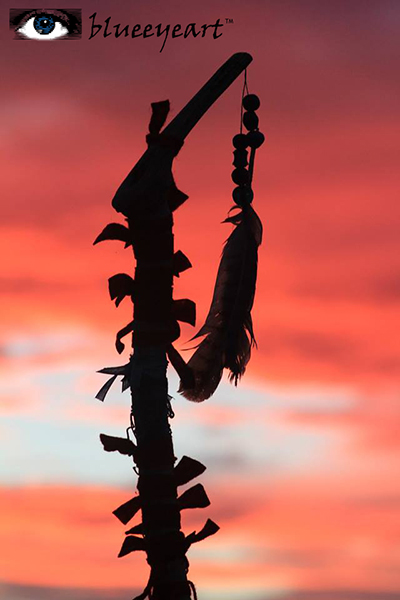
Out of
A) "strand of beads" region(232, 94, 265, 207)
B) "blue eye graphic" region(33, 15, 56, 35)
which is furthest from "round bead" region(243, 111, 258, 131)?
"blue eye graphic" region(33, 15, 56, 35)

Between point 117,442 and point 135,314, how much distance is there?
1.04m

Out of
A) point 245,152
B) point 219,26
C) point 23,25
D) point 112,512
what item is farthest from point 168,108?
point 23,25

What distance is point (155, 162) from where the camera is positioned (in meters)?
9.59

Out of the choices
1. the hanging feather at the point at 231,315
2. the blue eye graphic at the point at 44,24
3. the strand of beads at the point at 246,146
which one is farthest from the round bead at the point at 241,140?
the blue eye graphic at the point at 44,24

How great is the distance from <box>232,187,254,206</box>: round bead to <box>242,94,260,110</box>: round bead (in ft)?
2.48

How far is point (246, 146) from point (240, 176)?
28cm

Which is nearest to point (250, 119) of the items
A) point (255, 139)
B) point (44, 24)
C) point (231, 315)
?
point (255, 139)

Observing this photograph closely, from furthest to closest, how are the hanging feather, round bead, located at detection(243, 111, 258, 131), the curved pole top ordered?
1. round bead, located at detection(243, 111, 258, 131)
2. the hanging feather
3. the curved pole top

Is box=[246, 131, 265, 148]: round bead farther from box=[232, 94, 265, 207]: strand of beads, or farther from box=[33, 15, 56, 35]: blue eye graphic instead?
box=[33, 15, 56, 35]: blue eye graphic

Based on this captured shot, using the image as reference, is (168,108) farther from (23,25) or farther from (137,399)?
(23,25)

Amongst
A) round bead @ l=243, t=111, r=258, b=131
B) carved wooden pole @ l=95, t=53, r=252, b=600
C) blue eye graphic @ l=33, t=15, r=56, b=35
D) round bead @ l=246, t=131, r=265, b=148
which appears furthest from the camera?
blue eye graphic @ l=33, t=15, r=56, b=35

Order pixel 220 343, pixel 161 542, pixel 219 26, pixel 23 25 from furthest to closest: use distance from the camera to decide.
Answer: pixel 23 25, pixel 219 26, pixel 220 343, pixel 161 542

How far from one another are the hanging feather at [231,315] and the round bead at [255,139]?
63cm

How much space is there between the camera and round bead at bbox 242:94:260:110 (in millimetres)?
11047
